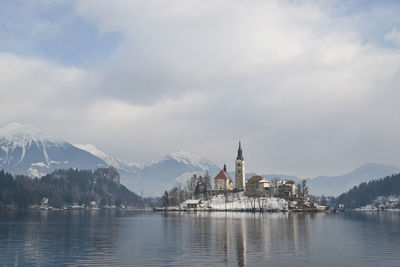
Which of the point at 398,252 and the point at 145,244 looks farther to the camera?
the point at 145,244

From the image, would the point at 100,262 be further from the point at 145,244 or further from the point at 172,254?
the point at 145,244

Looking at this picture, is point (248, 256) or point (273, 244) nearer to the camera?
point (248, 256)

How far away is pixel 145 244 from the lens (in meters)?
71.8

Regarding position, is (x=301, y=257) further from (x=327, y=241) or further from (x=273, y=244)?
(x=327, y=241)

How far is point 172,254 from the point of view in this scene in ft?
191

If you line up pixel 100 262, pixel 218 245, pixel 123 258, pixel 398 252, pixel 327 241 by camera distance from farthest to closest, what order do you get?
pixel 327 241 → pixel 218 245 → pixel 398 252 → pixel 123 258 → pixel 100 262

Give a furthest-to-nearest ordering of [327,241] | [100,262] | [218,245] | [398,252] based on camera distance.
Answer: [327,241], [218,245], [398,252], [100,262]

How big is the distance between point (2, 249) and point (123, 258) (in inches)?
855

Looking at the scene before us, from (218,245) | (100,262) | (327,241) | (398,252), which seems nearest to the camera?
(100,262)

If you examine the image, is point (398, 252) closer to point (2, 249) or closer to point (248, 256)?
point (248, 256)

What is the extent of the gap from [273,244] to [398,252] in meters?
18.2

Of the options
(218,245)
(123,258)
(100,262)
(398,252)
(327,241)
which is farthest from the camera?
(327,241)

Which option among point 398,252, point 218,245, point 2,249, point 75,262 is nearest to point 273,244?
point 218,245

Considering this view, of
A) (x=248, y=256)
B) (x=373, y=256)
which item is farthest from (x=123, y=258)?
(x=373, y=256)
